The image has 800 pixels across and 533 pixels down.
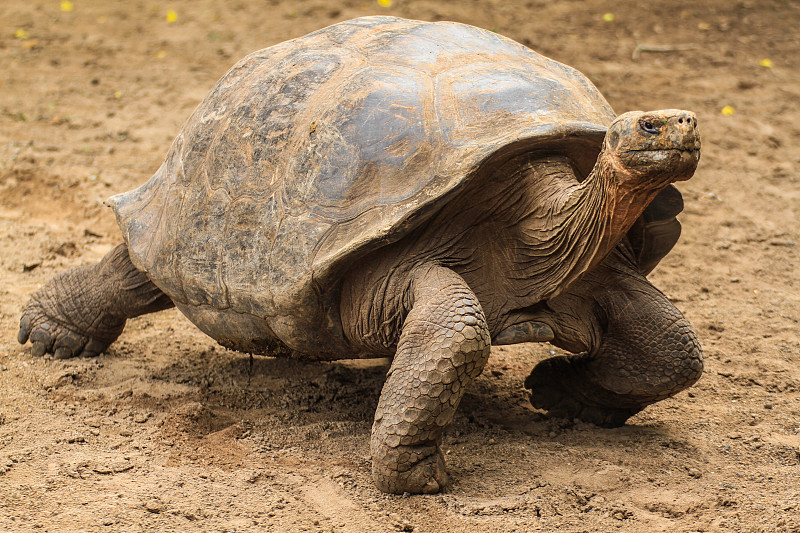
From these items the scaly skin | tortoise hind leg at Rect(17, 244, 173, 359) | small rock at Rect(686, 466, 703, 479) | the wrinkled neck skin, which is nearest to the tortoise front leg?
the wrinkled neck skin

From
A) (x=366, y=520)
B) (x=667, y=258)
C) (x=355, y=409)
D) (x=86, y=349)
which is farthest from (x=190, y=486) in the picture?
(x=667, y=258)

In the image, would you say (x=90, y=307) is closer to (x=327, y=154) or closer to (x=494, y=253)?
(x=327, y=154)

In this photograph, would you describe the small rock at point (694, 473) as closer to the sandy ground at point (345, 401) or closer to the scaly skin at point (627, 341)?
the sandy ground at point (345, 401)

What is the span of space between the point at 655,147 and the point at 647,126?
0.26ft

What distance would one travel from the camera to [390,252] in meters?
3.67

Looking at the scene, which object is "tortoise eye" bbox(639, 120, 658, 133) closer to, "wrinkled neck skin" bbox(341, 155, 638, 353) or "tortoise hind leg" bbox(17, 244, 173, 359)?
"wrinkled neck skin" bbox(341, 155, 638, 353)

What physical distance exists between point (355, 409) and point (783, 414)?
80.3 inches

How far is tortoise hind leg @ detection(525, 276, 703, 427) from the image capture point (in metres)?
3.86

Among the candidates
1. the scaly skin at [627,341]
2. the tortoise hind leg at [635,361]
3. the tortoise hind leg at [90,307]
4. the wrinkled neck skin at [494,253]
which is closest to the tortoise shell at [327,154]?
the wrinkled neck skin at [494,253]

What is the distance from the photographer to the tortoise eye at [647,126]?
9.59 ft

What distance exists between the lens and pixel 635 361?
12.9ft

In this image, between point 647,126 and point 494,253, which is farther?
point 494,253

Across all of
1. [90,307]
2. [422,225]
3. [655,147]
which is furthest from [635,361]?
[90,307]

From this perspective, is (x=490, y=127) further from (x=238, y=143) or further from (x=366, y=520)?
(x=366, y=520)
